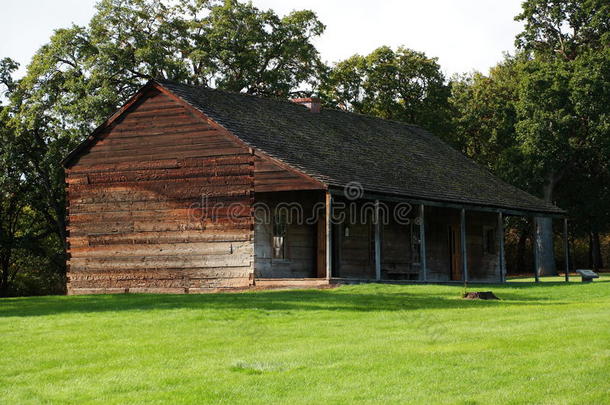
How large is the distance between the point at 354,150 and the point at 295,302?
13973mm

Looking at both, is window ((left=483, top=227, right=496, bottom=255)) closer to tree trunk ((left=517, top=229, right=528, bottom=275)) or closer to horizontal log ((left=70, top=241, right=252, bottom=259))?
horizontal log ((left=70, top=241, right=252, bottom=259))

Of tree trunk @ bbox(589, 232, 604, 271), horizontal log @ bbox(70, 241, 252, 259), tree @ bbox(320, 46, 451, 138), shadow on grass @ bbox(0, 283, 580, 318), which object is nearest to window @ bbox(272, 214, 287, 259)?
horizontal log @ bbox(70, 241, 252, 259)

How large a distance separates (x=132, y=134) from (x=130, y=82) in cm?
1525

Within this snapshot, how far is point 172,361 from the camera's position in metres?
12.3

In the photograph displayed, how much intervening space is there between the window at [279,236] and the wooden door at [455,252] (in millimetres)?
10046

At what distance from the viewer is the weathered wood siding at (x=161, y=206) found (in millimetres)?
28656

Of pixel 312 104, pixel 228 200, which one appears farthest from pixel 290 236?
pixel 312 104

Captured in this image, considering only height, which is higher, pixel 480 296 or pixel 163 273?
pixel 163 273

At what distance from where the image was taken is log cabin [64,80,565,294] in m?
28.5

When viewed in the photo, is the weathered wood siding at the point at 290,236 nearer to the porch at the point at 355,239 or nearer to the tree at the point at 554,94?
the porch at the point at 355,239

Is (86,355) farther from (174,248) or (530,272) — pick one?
(530,272)

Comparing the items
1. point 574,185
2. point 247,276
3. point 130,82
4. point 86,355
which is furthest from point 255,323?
point 574,185

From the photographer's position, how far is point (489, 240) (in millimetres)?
41062

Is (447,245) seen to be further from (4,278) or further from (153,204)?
(4,278)
